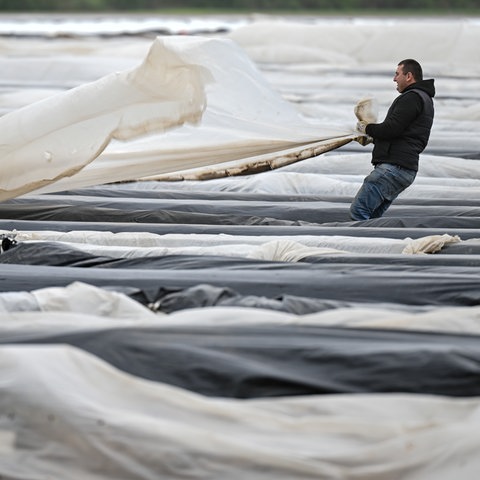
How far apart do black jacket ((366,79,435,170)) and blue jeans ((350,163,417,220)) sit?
0.04m

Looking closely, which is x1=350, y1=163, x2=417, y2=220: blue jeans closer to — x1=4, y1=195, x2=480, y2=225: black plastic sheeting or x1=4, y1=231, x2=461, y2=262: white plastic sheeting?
x1=4, y1=195, x2=480, y2=225: black plastic sheeting

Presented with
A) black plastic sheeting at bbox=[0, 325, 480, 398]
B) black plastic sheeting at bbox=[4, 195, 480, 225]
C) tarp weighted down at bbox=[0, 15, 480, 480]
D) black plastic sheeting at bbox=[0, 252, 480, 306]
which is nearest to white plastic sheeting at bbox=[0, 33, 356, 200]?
tarp weighted down at bbox=[0, 15, 480, 480]

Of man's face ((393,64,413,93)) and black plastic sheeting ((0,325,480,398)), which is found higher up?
man's face ((393,64,413,93))

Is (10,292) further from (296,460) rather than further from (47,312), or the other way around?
(296,460)

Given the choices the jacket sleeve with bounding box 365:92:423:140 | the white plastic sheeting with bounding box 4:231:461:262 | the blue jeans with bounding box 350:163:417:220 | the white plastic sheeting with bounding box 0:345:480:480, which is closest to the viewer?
the white plastic sheeting with bounding box 0:345:480:480

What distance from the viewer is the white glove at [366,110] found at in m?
6.67

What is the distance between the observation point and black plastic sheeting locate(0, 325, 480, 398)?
3953 mm

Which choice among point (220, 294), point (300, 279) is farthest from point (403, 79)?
point (220, 294)

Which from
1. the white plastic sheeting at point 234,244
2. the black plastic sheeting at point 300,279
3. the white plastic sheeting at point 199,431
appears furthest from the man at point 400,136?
the white plastic sheeting at point 199,431

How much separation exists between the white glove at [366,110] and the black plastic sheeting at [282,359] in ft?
8.69

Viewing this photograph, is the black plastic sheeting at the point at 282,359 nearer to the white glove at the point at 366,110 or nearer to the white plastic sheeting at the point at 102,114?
the white plastic sheeting at the point at 102,114

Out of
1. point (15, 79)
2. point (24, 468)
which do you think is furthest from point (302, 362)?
point (15, 79)

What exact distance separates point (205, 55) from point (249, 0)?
82.1 feet

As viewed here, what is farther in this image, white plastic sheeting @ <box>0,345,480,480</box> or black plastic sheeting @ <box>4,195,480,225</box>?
black plastic sheeting @ <box>4,195,480,225</box>
